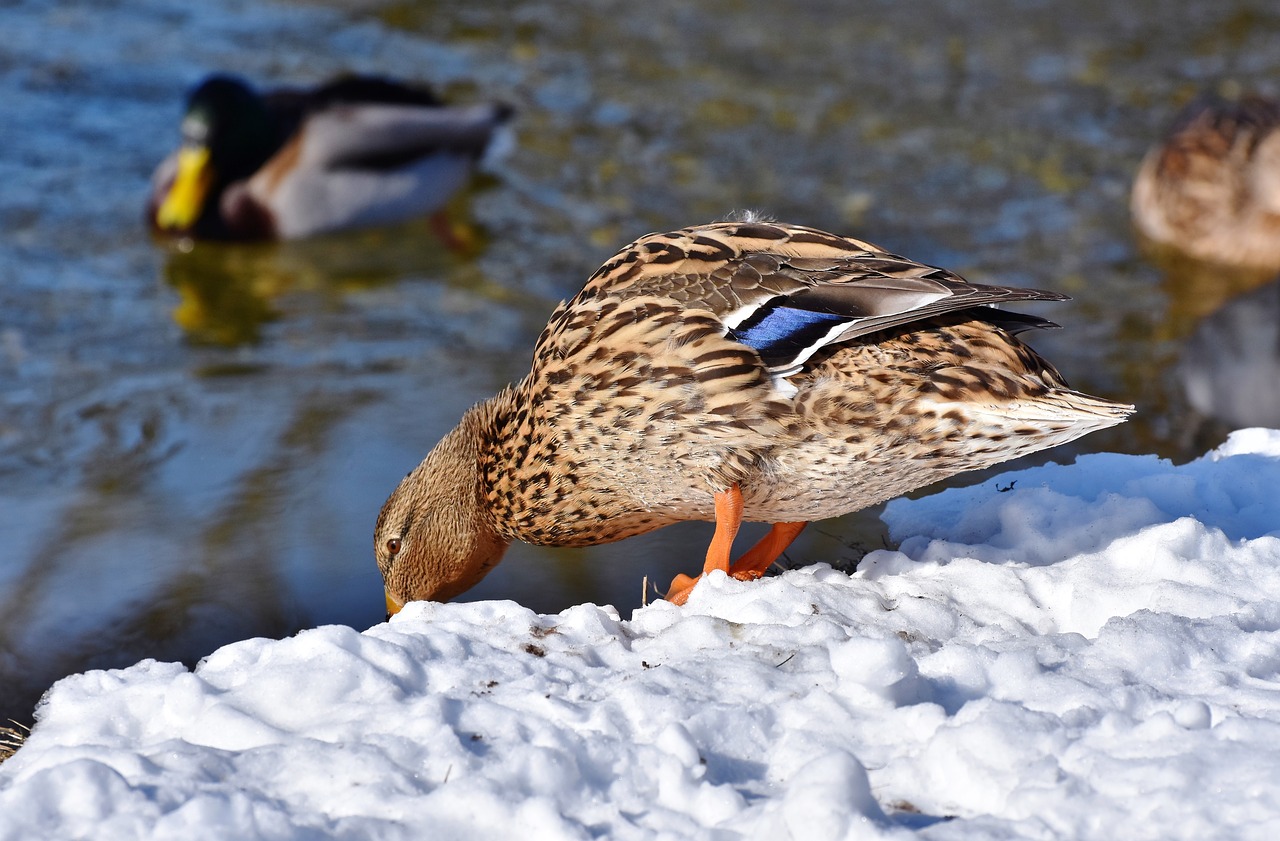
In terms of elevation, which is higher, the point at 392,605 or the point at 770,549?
the point at 770,549

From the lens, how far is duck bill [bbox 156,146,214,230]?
884 cm

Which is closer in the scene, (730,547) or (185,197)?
(730,547)

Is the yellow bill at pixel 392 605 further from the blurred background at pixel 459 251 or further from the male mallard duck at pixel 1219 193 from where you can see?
the male mallard duck at pixel 1219 193

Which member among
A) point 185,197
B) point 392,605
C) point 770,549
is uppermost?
point 185,197

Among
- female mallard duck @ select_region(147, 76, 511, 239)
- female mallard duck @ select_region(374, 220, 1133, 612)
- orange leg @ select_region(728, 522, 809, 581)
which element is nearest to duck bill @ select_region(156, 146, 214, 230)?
female mallard duck @ select_region(147, 76, 511, 239)

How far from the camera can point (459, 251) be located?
900 centimetres

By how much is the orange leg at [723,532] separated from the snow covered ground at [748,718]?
138mm

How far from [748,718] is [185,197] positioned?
709cm

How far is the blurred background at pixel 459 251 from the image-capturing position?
17.5 ft

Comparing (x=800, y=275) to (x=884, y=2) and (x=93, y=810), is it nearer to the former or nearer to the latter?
(x=93, y=810)

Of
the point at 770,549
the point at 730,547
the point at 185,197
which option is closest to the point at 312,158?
the point at 185,197

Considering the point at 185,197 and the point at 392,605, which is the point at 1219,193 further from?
the point at 392,605

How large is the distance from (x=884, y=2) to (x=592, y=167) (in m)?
4.11

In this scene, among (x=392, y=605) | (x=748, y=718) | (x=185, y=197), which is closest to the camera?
(x=748, y=718)
